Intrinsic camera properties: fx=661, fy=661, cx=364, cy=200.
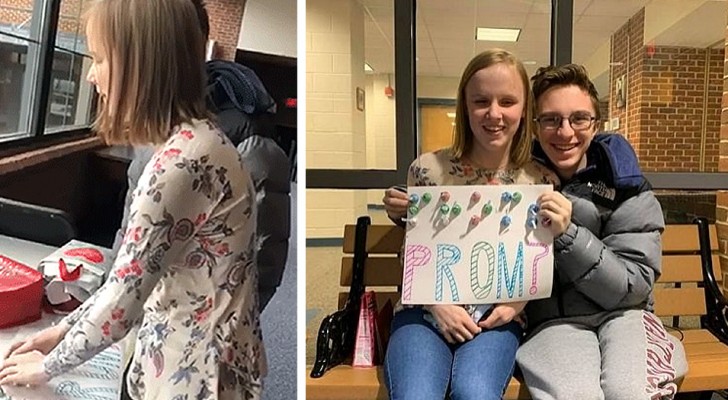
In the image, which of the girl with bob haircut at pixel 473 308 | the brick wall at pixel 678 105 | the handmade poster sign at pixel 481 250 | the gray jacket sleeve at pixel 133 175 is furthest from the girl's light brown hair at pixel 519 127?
the brick wall at pixel 678 105

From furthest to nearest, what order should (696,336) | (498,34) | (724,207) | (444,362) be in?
(498,34), (724,207), (696,336), (444,362)

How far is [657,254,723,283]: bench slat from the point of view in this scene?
6.94ft

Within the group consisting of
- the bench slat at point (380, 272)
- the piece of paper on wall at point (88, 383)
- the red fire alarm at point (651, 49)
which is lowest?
the piece of paper on wall at point (88, 383)

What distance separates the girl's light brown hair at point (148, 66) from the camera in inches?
47.0

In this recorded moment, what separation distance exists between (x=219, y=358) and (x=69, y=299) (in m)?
0.30

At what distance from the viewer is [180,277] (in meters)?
1.23

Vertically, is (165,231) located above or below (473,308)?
above

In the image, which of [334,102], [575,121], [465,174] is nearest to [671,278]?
[575,121]

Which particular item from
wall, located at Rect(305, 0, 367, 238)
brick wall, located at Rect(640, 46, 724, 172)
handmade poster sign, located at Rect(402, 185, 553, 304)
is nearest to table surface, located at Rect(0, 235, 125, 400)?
handmade poster sign, located at Rect(402, 185, 553, 304)

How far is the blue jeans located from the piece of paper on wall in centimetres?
62

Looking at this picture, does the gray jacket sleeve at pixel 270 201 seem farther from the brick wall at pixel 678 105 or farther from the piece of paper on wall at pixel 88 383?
the brick wall at pixel 678 105

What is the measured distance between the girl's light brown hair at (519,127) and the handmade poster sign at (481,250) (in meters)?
0.13

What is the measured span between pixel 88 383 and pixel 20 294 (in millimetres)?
212

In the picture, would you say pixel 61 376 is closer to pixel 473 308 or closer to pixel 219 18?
pixel 219 18
